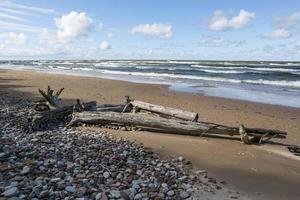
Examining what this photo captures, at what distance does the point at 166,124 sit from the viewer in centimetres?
953

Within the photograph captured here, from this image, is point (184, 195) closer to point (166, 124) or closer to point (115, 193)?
point (115, 193)

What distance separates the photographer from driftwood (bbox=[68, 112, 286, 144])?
8.95m

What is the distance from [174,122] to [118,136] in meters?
1.56

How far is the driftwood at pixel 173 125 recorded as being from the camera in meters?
8.95

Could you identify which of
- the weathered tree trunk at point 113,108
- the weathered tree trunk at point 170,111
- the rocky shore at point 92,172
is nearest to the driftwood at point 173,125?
the weathered tree trunk at point 170,111

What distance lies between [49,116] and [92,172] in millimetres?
4388

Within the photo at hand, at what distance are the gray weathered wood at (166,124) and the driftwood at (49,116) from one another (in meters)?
0.56

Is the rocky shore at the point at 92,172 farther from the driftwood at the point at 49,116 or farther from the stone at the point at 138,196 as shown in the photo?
the driftwood at the point at 49,116

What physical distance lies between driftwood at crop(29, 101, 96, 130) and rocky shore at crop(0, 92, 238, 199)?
90 cm

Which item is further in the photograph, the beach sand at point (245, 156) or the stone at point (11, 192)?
the beach sand at point (245, 156)

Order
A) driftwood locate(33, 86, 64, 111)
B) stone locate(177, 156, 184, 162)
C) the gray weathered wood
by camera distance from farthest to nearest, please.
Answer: driftwood locate(33, 86, 64, 111), the gray weathered wood, stone locate(177, 156, 184, 162)

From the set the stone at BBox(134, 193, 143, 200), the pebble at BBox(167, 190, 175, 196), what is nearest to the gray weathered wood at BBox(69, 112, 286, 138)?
the pebble at BBox(167, 190, 175, 196)

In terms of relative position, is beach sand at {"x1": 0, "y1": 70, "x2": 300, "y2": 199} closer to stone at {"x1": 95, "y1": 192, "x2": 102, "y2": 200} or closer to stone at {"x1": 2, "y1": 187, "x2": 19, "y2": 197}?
stone at {"x1": 95, "y1": 192, "x2": 102, "y2": 200}

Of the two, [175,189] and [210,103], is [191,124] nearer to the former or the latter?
[175,189]
